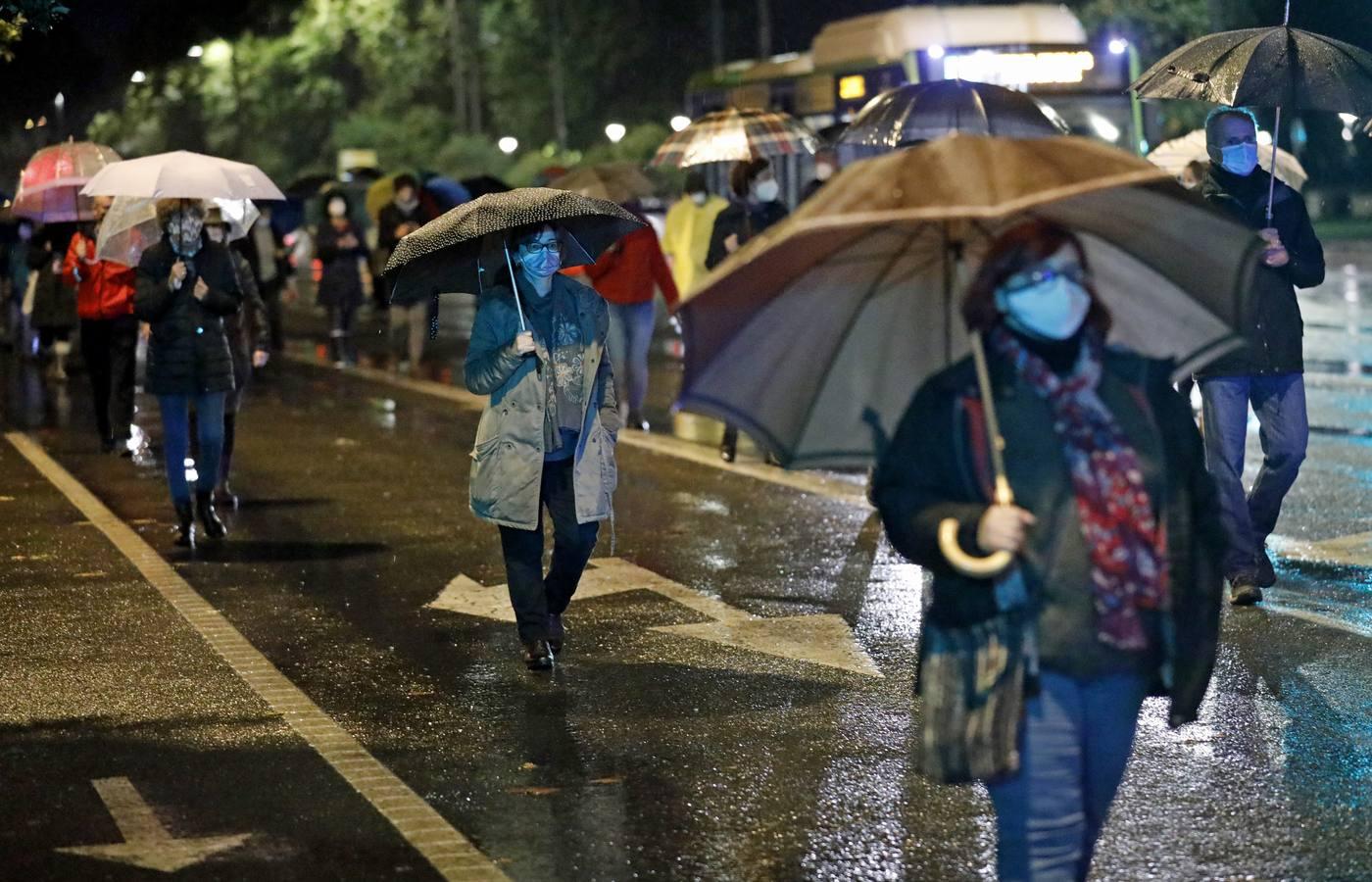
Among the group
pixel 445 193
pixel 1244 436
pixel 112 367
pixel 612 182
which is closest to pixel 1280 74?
pixel 1244 436

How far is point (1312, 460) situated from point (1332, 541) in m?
2.77

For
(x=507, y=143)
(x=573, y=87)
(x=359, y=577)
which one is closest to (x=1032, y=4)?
(x=359, y=577)

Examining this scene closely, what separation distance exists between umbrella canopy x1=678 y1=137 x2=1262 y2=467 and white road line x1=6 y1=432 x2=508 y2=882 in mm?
1680

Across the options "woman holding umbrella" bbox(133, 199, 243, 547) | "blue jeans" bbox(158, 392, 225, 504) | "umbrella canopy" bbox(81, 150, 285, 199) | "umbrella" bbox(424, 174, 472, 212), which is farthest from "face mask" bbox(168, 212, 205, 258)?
"umbrella" bbox(424, 174, 472, 212)

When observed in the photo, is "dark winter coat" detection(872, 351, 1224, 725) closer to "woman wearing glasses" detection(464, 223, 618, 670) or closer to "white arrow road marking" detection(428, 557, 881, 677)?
"woman wearing glasses" detection(464, 223, 618, 670)

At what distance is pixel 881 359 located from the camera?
168 inches

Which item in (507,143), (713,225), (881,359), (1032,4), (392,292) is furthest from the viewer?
(507,143)

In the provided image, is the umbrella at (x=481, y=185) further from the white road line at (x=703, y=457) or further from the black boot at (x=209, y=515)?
the black boot at (x=209, y=515)

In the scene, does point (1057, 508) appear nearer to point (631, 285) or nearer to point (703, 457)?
point (703, 457)

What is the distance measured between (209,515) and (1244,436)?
503 centimetres

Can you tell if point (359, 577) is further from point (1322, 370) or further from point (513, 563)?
point (1322, 370)

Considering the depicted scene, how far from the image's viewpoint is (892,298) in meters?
4.25

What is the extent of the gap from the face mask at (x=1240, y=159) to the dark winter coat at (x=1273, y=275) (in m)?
0.03

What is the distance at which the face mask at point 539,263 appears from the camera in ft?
24.0
